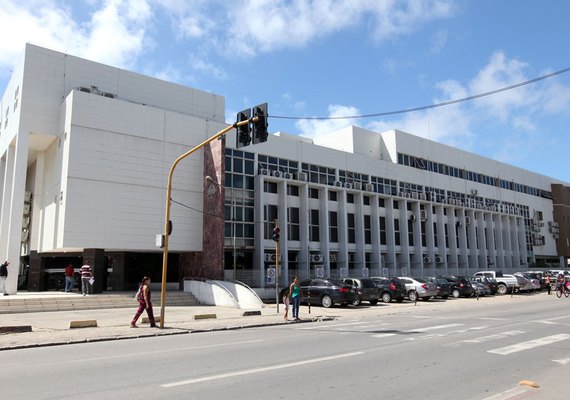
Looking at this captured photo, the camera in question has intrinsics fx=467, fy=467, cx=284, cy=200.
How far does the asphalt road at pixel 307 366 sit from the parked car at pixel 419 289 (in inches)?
622

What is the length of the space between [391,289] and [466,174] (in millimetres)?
31904

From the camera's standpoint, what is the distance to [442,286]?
30.4 meters

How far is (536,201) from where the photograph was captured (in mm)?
65500

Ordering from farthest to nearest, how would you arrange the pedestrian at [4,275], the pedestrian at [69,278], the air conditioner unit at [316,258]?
the air conditioner unit at [316,258] < the pedestrian at [69,278] < the pedestrian at [4,275]

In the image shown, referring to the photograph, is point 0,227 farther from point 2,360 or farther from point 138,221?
point 2,360

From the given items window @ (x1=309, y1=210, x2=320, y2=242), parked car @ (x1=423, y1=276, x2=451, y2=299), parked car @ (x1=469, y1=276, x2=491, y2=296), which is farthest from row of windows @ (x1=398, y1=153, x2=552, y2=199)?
parked car @ (x1=423, y1=276, x2=451, y2=299)

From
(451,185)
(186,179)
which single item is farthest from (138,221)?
(451,185)

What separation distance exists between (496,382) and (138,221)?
81.6ft

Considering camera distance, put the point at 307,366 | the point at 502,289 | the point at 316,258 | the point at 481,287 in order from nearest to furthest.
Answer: the point at 307,366
the point at 481,287
the point at 316,258
the point at 502,289

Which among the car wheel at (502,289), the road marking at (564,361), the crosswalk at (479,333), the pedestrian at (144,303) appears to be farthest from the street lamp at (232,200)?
the road marking at (564,361)

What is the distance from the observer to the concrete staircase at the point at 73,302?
21.9m

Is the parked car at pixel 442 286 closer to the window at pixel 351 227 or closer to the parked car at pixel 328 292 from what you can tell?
Result: the parked car at pixel 328 292

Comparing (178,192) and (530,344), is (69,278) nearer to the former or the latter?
(178,192)

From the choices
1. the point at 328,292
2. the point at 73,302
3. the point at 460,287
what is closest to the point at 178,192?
the point at 73,302
